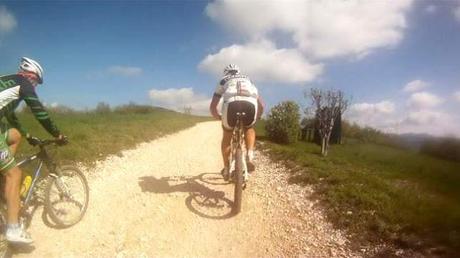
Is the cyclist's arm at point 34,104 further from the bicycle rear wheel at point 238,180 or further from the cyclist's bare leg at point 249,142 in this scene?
the cyclist's bare leg at point 249,142

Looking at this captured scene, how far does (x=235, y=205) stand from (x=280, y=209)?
129 centimetres

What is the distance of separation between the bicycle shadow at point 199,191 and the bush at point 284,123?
24.7m

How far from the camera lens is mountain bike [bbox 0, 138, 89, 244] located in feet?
17.1

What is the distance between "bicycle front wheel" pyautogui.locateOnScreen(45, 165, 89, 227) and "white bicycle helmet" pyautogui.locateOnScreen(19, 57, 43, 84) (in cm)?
171

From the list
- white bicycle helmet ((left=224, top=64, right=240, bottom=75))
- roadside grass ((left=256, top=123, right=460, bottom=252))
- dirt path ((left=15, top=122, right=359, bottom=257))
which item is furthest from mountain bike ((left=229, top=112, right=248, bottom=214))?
roadside grass ((left=256, top=123, right=460, bottom=252))

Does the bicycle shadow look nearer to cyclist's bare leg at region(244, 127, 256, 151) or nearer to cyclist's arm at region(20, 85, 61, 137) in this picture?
cyclist's bare leg at region(244, 127, 256, 151)

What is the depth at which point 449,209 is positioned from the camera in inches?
242

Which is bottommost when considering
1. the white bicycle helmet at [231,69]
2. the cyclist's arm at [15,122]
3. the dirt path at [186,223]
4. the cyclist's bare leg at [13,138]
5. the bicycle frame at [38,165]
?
the dirt path at [186,223]

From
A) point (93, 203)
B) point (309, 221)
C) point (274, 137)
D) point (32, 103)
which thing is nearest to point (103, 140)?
point (93, 203)

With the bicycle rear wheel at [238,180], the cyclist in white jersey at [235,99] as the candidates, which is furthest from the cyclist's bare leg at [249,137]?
the bicycle rear wheel at [238,180]

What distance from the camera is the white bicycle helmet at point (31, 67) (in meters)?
4.97

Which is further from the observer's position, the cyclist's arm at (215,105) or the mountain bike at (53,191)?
the cyclist's arm at (215,105)

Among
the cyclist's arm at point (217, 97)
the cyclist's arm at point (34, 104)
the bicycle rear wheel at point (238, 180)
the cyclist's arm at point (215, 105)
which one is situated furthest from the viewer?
the cyclist's arm at point (215, 105)

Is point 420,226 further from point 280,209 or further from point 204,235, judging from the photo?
point 204,235
